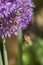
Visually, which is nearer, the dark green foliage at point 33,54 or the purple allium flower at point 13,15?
the purple allium flower at point 13,15

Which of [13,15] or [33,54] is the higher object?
[13,15]

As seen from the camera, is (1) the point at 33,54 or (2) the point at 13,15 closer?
(2) the point at 13,15

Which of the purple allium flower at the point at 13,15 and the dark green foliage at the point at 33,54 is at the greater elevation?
the purple allium flower at the point at 13,15

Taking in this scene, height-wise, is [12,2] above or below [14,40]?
above

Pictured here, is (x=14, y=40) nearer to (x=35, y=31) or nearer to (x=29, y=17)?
(x=35, y=31)

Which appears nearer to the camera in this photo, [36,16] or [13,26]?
[13,26]

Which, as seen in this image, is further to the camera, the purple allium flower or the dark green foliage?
the dark green foliage

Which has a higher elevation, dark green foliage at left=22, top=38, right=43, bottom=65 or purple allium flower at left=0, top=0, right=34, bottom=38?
purple allium flower at left=0, top=0, right=34, bottom=38

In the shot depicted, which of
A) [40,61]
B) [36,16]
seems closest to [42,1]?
[36,16]
